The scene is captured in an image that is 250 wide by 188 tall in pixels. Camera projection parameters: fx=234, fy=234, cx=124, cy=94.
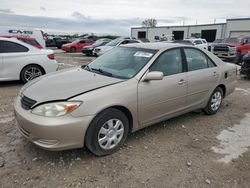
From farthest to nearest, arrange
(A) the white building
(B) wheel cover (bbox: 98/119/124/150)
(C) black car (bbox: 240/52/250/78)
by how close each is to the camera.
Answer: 1. (A) the white building
2. (C) black car (bbox: 240/52/250/78)
3. (B) wheel cover (bbox: 98/119/124/150)

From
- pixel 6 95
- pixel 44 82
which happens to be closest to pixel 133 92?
pixel 44 82

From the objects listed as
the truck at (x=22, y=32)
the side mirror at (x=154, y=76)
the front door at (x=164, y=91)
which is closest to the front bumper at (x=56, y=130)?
the front door at (x=164, y=91)

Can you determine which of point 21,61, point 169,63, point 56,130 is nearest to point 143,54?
point 169,63

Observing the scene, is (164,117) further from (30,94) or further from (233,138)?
(30,94)

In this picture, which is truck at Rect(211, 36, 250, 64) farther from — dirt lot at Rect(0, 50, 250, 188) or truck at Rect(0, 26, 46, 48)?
dirt lot at Rect(0, 50, 250, 188)

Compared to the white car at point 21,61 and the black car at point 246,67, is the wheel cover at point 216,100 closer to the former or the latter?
the black car at point 246,67

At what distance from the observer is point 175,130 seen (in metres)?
4.12

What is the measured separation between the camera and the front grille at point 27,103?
2.91 m

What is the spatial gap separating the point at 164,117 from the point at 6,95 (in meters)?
4.26

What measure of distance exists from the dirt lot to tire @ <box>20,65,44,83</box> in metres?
2.94

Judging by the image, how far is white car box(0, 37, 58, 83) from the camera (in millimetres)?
6644

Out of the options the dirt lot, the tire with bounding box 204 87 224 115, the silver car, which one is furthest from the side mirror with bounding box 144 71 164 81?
the tire with bounding box 204 87 224 115

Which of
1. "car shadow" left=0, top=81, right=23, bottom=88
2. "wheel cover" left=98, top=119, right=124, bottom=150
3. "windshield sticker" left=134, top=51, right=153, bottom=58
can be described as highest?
"windshield sticker" left=134, top=51, right=153, bottom=58

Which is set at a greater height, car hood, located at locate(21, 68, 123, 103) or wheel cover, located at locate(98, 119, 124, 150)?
car hood, located at locate(21, 68, 123, 103)
